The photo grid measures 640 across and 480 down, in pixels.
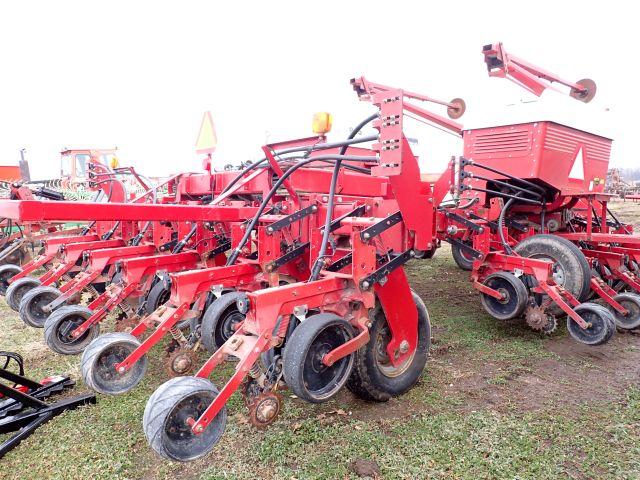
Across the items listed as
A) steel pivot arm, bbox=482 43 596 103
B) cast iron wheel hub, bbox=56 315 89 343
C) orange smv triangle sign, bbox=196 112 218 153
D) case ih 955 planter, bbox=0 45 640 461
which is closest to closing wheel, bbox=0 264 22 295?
case ih 955 planter, bbox=0 45 640 461

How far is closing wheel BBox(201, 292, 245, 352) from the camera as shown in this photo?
298 centimetres

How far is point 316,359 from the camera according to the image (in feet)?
7.66

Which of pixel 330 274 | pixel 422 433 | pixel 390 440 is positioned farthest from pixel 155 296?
pixel 422 433

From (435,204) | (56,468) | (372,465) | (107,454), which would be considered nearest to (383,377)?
(372,465)

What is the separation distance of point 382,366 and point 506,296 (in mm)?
1680

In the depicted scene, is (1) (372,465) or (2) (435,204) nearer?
(1) (372,465)

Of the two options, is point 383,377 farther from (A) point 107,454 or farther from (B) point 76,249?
(B) point 76,249

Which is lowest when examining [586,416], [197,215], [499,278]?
[586,416]

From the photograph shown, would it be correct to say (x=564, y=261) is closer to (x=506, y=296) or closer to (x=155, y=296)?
(x=506, y=296)

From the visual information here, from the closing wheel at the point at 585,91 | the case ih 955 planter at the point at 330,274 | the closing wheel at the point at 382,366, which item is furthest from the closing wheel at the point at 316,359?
the closing wheel at the point at 585,91

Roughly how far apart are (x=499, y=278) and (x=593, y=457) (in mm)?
1880

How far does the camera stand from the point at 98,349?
8.52ft

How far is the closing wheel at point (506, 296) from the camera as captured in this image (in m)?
3.96

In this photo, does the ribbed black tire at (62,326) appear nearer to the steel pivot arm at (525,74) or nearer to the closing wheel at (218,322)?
the closing wheel at (218,322)
